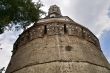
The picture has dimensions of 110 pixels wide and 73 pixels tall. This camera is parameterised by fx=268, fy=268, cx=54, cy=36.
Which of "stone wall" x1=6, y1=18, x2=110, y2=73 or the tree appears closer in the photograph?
the tree

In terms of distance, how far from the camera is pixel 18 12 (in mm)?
8117

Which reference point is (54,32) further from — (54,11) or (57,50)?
(54,11)

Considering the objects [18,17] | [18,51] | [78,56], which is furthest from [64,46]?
[18,17]

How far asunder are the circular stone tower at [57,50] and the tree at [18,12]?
4.02m

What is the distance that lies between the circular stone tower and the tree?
13.2ft

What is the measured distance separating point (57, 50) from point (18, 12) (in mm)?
5413

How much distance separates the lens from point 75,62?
12594 mm

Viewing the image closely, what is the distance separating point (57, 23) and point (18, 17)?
7060 mm

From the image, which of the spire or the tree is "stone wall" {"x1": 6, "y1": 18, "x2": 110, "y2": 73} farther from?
the tree

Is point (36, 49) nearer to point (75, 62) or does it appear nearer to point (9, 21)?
point (75, 62)

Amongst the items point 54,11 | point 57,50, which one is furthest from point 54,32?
point 54,11

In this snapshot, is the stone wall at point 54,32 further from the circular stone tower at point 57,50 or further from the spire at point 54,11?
the spire at point 54,11

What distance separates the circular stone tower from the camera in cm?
1248

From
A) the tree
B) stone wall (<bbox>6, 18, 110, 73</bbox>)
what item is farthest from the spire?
the tree
